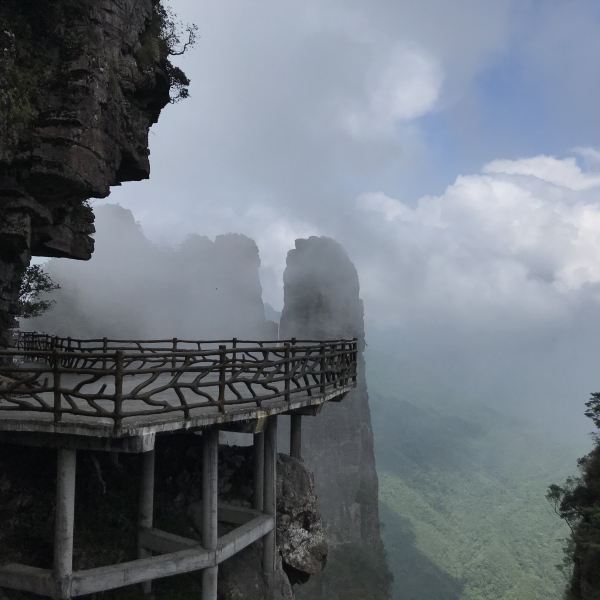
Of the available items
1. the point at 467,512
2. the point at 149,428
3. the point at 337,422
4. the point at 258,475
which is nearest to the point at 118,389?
the point at 149,428

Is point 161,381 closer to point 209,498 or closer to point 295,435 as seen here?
point 295,435

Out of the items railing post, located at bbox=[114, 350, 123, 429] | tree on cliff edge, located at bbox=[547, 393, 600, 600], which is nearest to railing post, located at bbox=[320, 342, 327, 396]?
railing post, located at bbox=[114, 350, 123, 429]

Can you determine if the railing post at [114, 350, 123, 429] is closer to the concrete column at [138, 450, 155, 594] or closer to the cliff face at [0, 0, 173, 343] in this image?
the concrete column at [138, 450, 155, 594]

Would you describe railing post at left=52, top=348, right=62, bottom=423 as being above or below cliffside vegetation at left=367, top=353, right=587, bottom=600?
above

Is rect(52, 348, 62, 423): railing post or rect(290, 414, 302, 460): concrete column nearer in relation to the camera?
rect(52, 348, 62, 423): railing post

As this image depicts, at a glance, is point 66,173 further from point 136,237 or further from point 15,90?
point 136,237

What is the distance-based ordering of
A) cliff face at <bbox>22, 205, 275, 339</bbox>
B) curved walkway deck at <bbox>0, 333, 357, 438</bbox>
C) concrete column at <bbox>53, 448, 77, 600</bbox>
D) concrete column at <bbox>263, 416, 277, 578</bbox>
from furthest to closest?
1. cliff face at <bbox>22, 205, 275, 339</bbox>
2. concrete column at <bbox>263, 416, 277, 578</bbox>
3. concrete column at <bbox>53, 448, 77, 600</bbox>
4. curved walkway deck at <bbox>0, 333, 357, 438</bbox>

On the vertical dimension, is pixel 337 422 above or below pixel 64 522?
below

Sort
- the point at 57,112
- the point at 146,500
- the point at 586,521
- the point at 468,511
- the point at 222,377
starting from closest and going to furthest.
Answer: the point at 222,377 < the point at 146,500 < the point at 57,112 < the point at 586,521 < the point at 468,511

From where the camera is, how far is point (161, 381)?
15.2 m

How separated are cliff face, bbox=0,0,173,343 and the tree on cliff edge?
2218cm

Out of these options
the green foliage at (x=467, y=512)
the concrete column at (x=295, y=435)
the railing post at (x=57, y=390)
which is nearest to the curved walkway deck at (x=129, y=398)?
the railing post at (x=57, y=390)

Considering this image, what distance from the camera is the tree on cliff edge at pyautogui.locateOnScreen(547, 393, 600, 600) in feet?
66.5

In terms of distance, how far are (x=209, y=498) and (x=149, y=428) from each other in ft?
9.66
